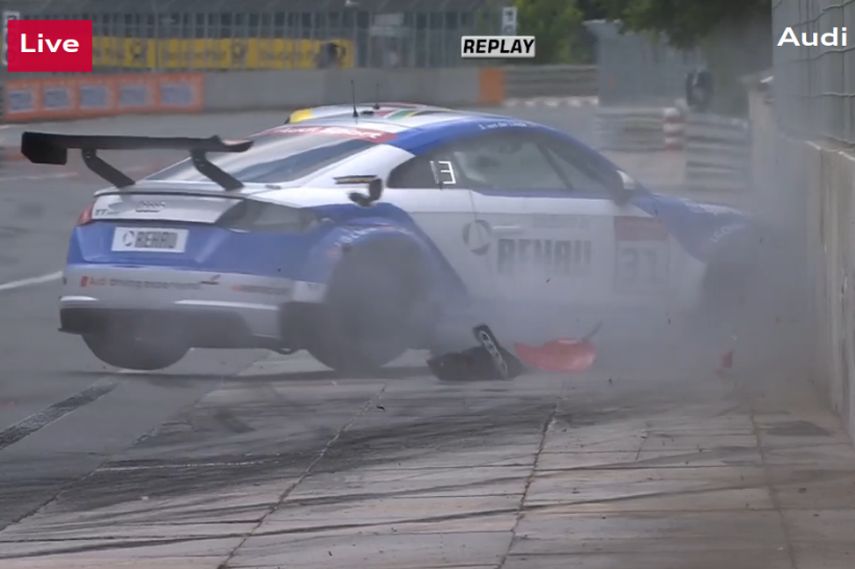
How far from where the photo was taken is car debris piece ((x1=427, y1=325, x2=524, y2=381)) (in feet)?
33.8

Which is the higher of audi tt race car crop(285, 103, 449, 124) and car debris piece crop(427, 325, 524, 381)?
audi tt race car crop(285, 103, 449, 124)

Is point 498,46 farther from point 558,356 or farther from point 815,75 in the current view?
point 558,356

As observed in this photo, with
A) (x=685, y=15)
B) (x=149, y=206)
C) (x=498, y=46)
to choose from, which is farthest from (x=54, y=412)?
(x=685, y=15)

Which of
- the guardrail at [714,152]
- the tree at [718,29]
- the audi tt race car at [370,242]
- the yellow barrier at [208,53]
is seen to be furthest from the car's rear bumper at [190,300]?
the yellow barrier at [208,53]

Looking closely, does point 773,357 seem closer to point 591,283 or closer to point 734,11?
point 591,283

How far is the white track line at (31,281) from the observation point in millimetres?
15109

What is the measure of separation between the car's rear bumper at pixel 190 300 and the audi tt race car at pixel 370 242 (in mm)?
10

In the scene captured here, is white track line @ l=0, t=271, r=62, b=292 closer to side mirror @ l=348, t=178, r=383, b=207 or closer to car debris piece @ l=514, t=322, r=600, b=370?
side mirror @ l=348, t=178, r=383, b=207

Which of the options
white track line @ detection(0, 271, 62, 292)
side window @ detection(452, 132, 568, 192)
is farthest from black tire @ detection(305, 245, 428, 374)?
white track line @ detection(0, 271, 62, 292)

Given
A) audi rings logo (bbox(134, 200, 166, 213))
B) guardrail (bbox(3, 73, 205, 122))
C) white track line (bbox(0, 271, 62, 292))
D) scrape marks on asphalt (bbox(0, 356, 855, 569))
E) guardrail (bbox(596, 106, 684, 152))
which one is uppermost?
guardrail (bbox(3, 73, 205, 122))

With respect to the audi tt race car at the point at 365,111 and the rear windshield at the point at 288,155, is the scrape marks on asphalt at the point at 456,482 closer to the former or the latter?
the rear windshield at the point at 288,155

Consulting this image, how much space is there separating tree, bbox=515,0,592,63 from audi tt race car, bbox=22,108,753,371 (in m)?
23.1

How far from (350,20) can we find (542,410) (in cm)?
3451

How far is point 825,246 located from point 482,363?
198cm
